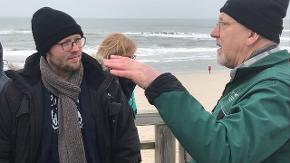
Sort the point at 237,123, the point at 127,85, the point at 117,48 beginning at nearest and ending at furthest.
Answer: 1. the point at 237,123
2. the point at 127,85
3. the point at 117,48

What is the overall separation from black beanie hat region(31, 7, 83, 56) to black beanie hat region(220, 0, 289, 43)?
1.46 meters

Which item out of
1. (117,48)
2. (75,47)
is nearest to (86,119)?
(75,47)

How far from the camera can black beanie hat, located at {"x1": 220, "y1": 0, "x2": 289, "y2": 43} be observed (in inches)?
67.6

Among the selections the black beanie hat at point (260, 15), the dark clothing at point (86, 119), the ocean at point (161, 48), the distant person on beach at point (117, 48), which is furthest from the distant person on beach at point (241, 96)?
the ocean at point (161, 48)

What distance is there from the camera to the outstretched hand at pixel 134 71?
1572mm

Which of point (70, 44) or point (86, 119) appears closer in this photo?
point (86, 119)

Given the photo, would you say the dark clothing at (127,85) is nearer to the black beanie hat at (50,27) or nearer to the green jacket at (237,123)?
the black beanie hat at (50,27)

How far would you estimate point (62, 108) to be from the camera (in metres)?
2.83

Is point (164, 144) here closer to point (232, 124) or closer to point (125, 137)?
point (125, 137)

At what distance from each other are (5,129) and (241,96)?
5.42 feet

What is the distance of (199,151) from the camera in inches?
58.5

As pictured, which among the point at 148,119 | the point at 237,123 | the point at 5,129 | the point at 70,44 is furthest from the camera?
the point at 148,119

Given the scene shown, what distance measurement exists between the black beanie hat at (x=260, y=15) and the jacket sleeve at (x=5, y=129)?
157cm

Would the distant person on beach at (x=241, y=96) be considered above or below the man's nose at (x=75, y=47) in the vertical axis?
above
